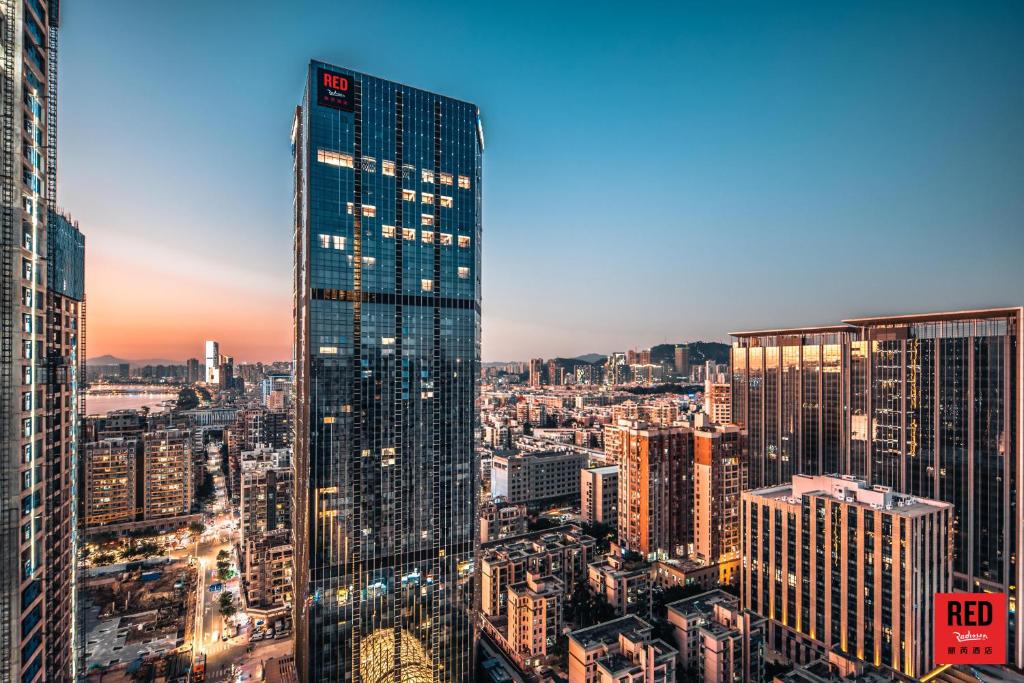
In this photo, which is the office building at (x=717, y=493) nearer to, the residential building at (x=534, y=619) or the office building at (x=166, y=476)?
the residential building at (x=534, y=619)

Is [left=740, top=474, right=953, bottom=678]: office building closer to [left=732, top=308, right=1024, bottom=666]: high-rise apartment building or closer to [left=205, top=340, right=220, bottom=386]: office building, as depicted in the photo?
[left=732, top=308, right=1024, bottom=666]: high-rise apartment building

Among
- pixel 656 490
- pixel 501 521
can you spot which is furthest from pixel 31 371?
pixel 656 490

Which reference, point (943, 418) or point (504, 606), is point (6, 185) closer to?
point (504, 606)

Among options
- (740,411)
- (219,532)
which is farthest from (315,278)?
(740,411)

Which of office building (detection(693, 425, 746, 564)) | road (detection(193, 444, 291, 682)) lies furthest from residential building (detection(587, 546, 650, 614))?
road (detection(193, 444, 291, 682))

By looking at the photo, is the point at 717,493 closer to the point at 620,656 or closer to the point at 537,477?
the point at 620,656
